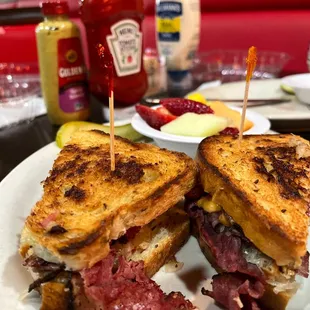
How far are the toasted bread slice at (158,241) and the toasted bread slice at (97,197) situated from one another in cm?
10

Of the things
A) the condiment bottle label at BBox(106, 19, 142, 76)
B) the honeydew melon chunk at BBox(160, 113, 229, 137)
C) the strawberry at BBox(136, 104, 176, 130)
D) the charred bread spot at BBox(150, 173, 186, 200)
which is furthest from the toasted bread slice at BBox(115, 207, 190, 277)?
the condiment bottle label at BBox(106, 19, 142, 76)

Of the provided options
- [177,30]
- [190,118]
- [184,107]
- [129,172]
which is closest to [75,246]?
[129,172]

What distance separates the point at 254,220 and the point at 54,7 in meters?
1.33

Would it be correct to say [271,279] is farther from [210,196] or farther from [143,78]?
[143,78]

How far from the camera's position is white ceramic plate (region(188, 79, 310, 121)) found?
1812mm

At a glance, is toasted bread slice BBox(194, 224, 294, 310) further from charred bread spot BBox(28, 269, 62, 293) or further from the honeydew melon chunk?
the honeydew melon chunk

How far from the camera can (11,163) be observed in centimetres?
157

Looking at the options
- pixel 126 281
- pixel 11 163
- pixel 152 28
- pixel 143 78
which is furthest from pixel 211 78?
pixel 126 281

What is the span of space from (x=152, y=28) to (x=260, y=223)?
10.5 ft

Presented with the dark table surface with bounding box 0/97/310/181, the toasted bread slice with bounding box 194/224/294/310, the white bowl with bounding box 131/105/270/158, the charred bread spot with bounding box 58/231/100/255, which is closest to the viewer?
the charred bread spot with bounding box 58/231/100/255

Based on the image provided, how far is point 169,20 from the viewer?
2.38 m

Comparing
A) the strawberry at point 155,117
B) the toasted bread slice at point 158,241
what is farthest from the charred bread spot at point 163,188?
the strawberry at point 155,117

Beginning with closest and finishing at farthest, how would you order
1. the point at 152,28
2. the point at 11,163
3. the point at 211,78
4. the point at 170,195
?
1. the point at 170,195
2. the point at 11,163
3. the point at 211,78
4. the point at 152,28

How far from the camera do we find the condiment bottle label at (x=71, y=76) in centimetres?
187
